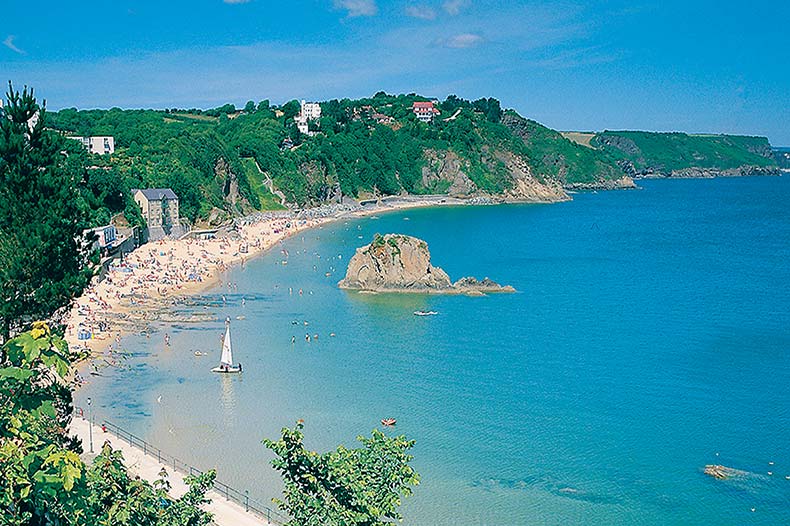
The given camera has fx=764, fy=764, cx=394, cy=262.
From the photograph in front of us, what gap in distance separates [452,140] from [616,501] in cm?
13280


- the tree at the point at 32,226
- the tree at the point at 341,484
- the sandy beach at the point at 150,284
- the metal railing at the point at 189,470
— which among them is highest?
the tree at the point at 32,226

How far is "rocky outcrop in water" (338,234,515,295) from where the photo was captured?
5462 centimetres

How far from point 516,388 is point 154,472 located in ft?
54.0

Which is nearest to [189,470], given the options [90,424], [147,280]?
[90,424]

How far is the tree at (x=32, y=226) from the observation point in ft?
59.1

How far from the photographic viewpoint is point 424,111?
16550 cm

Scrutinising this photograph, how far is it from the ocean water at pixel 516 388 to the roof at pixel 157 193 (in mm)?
15206

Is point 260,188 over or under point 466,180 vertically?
under

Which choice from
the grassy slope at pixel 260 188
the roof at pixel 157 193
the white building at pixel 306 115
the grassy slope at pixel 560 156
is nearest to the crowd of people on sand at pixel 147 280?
the roof at pixel 157 193

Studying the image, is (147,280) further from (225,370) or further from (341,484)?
(341,484)

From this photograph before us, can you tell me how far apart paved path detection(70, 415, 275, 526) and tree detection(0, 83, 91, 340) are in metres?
4.14

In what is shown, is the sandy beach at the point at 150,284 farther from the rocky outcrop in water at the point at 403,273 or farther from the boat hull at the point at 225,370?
the rocky outcrop in water at the point at 403,273

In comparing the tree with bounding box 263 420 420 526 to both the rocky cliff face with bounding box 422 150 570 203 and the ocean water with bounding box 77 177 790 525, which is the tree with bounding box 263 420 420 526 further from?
the rocky cliff face with bounding box 422 150 570 203

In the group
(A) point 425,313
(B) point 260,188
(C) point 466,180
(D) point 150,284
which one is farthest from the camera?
(C) point 466,180
